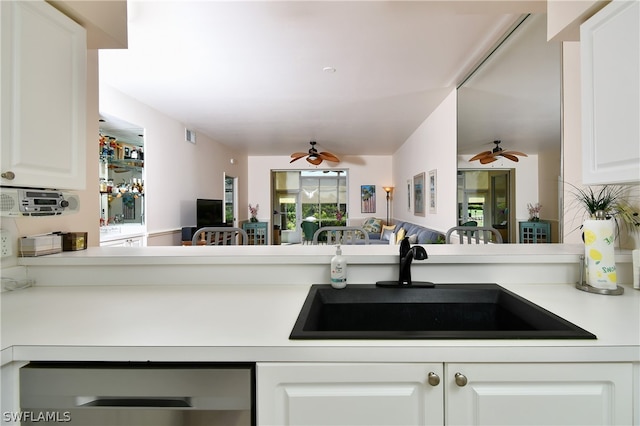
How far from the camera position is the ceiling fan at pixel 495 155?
241 centimetres

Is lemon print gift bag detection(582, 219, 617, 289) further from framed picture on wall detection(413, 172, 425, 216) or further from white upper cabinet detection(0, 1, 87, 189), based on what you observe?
framed picture on wall detection(413, 172, 425, 216)

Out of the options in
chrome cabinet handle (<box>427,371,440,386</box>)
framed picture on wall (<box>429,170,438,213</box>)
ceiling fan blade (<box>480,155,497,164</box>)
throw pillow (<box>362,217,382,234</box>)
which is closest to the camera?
chrome cabinet handle (<box>427,371,440,386</box>)

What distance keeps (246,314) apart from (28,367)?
0.55 meters

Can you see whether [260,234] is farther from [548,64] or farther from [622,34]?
[622,34]

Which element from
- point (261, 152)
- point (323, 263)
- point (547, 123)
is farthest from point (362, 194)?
point (323, 263)

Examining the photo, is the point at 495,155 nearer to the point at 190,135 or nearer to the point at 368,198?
the point at 190,135

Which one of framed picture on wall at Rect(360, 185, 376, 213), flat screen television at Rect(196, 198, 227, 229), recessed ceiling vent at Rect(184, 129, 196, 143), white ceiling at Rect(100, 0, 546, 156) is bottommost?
flat screen television at Rect(196, 198, 227, 229)

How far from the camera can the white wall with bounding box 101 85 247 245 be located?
3.74m

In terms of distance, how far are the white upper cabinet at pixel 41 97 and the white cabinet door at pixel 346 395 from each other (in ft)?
3.76

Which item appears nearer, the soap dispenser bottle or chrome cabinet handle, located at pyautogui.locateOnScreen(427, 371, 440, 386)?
chrome cabinet handle, located at pyautogui.locateOnScreen(427, 371, 440, 386)

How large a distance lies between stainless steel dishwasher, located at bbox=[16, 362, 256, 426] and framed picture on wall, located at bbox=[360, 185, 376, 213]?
775cm

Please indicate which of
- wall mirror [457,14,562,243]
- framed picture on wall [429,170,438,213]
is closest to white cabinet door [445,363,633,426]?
wall mirror [457,14,562,243]

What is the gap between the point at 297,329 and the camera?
854 millimetres

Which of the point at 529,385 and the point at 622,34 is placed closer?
the point at 529,385
